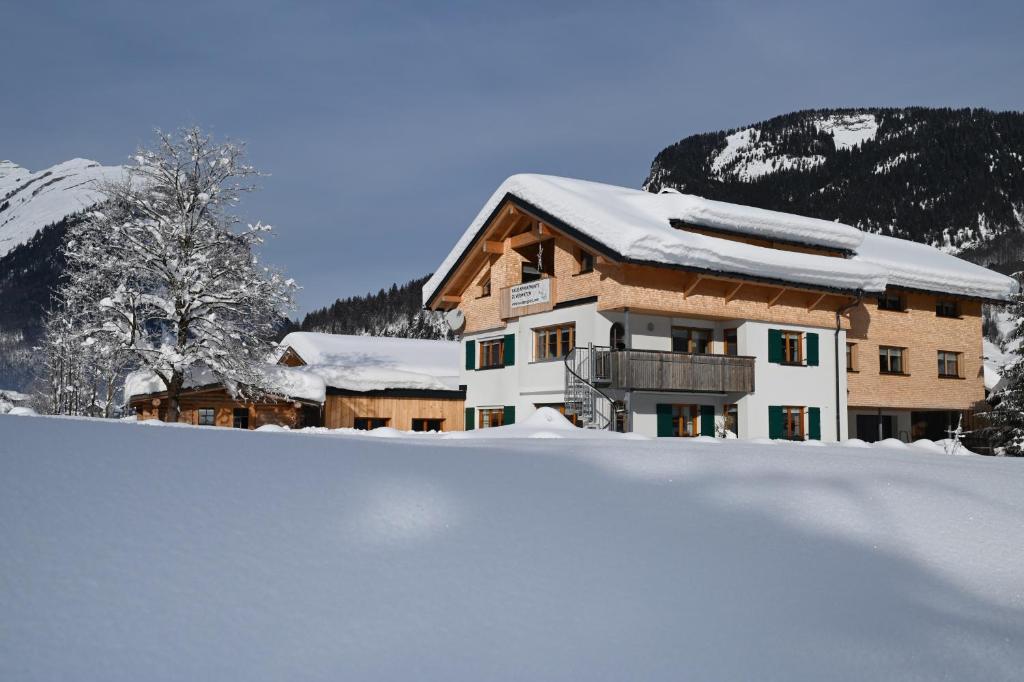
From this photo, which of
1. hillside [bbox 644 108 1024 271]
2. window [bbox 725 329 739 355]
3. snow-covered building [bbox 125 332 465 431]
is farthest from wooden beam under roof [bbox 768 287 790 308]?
hillside [bbox 644 108 1024 271]

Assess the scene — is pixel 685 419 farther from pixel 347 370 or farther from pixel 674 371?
pixel 347 370

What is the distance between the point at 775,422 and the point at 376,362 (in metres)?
17.1

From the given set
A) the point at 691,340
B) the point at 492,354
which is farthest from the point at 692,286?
the point at 492,354

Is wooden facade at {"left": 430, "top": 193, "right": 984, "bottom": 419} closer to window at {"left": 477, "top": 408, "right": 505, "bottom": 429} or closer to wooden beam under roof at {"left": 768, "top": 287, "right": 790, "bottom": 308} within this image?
wooden beam under roof at {"left": 768, "top": 287, "right": 790, "bottom": 308}

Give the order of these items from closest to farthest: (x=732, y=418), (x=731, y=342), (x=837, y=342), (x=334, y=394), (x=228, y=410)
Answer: (x=732, y=418) < (x=731, y=342) < (x=837, y=342) < (x=228, y=410) < (x=334, y=394)

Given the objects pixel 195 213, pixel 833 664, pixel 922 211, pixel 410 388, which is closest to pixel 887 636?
pixel 833 664

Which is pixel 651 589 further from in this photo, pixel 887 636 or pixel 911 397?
pixel 911 397

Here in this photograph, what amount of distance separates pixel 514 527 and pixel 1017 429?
3068 centimetres

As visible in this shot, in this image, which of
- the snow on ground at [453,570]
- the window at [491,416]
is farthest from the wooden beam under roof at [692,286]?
the snow on ground at [453,570]

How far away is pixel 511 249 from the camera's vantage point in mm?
32531

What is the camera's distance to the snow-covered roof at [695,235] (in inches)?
1065

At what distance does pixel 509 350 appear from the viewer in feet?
105

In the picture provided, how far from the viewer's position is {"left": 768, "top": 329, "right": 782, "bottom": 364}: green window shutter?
101 feet

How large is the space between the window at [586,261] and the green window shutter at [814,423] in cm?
917
